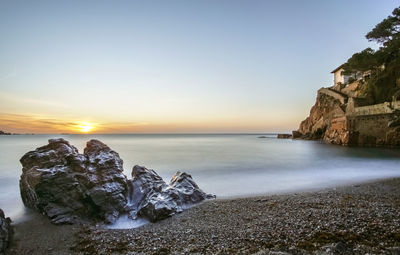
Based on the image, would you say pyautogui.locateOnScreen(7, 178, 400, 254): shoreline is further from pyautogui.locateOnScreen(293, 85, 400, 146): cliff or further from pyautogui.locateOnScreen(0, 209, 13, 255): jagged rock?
pyautogui.locateOnScreen(293, 85, 400, 146): cliff

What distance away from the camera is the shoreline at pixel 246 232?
3625 millimetres

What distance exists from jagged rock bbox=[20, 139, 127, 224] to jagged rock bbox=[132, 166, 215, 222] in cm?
53

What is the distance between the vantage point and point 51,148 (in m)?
7.41

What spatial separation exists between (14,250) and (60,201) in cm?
151

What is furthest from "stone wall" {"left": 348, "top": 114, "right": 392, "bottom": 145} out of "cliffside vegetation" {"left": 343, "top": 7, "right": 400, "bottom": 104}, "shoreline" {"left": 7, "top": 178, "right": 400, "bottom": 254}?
"shoreline" {"left": 7, "top": 178, "right": 400, "bottom": 254}

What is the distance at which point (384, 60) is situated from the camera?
1094 inches

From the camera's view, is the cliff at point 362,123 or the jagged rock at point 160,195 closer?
the jagged rock at point 160,195

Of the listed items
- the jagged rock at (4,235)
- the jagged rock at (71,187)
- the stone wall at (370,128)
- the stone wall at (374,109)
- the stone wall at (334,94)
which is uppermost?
the stone wall at (334,94)

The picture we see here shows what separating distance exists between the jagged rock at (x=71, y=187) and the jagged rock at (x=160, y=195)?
526 millimetres

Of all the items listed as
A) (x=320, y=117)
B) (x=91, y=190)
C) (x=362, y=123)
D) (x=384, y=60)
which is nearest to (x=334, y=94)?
(x=320, y=117)

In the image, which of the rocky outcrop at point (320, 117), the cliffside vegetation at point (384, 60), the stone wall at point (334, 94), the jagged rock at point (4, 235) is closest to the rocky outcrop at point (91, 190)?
the jagged rock at point (4, 235)

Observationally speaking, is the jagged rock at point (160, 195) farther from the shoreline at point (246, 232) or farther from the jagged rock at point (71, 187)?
the jagged rock at point (71, 187)

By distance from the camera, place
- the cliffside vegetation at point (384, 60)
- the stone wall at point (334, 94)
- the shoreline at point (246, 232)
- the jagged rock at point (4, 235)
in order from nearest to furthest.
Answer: the shoreline at point (246, 232) → the jagged rock at point (4, 235) → the cliffside vegetation at point (384, 60) → the stone wall at point (334, 94)

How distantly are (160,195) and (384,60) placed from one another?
3455cm
